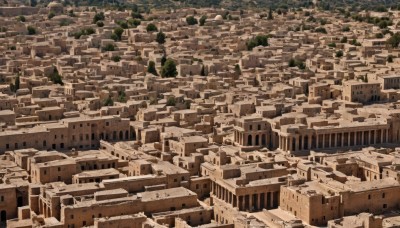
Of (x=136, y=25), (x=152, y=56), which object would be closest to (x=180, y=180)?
(x=152, y=56)

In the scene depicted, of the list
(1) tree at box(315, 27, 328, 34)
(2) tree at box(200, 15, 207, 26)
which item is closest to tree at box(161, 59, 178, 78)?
(1) tree at box(315, 27, 328, 34)

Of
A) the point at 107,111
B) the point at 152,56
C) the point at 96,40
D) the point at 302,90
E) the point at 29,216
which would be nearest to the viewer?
the point at 29,216

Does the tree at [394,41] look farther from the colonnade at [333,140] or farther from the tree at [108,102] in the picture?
the tree at [108,102]

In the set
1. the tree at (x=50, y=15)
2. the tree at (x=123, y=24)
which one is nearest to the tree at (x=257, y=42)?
the tree at (x=123, y=24)

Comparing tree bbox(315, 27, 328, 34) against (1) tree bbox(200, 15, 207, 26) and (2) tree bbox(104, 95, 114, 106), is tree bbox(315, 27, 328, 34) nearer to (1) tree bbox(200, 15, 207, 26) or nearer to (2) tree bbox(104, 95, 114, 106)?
(1) tree bbox(200, 15, 207, 26)

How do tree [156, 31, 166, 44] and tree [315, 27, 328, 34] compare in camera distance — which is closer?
tree [156, 31, 166, 44]

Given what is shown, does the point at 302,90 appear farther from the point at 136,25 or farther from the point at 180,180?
the point at 136,25

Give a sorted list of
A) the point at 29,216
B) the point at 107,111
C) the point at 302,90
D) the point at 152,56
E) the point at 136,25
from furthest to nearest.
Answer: the point at 136,25 < the point at 152,56 < the point at 302,90 < the point at 107,111 < the point at 29,216
